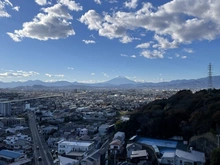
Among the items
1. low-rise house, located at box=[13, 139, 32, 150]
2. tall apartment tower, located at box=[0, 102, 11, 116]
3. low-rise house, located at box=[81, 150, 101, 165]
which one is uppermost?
tall apartment tower, located at box=[0, 102, 11, 116]

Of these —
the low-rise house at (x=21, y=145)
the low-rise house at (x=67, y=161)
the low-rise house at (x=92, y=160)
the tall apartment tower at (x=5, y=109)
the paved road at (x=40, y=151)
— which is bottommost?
the paved road at (x=40, y=151)

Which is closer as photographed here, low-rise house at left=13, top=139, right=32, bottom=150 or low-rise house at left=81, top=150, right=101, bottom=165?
low-rise house at left=81, top=150, right=101, bottom=165

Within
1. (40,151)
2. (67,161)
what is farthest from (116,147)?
(40,151)

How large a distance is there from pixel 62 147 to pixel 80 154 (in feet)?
5.56

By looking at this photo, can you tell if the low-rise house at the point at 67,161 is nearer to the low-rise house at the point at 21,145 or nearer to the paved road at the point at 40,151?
the paved road at the point at 40,151

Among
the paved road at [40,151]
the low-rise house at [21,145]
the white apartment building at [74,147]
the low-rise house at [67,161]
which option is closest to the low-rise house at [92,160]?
the low-rise house at [67,161]

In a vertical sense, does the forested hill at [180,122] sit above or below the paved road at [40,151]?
above

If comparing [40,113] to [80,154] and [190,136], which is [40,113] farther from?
[190,136]

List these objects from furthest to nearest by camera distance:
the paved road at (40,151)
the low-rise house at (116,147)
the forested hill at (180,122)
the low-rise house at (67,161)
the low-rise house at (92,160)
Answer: the low-rise house at (116,147) < the paved road at (40,151) < the forested hill at (180,122) < the low-rise house at (67,161) < the low-rise house at (92,160)

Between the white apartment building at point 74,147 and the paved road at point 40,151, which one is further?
the white apartment building at point 74,147

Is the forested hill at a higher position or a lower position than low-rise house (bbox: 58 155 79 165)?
higher

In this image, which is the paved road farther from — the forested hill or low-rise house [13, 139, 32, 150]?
the forested hill

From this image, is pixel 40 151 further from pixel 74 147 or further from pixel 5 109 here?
pixel 5 109

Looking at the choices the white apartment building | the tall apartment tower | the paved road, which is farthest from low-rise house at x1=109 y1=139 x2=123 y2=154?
the tall apartment tower
